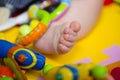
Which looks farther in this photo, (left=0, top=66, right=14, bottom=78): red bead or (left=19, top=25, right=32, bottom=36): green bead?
(left=19, top=25, right=32, bottom=36): green bead

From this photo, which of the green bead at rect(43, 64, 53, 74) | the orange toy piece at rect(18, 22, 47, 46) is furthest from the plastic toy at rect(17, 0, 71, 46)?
the green bead at rect(43, 64, 53, 74)

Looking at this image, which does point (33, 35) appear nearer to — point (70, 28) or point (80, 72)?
point (70, 28)

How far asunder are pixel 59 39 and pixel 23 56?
0.11 meters

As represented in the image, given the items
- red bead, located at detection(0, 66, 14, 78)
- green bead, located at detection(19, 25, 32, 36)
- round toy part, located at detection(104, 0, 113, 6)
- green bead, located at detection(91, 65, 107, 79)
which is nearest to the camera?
green bead, located at detection(91, 65, 107, 79)

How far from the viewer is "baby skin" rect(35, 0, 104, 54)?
2.24 ft

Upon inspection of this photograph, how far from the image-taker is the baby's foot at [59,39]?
2.23ft

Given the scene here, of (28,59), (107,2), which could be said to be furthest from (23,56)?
(107,2)

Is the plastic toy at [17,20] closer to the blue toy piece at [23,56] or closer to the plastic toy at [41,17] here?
the plastic toy at [41,17]

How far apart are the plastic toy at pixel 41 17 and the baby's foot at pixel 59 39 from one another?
0.06 feet

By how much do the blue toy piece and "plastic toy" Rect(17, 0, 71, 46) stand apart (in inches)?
3.0

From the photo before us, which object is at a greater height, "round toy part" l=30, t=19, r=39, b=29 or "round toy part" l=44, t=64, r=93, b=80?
"round toy part" l=30, t=19, r=39, b=29

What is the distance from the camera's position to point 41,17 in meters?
0.80

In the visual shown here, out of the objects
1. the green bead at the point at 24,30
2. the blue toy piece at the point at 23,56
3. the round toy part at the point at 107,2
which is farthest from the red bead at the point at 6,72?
the round toy part at the point at 107,2

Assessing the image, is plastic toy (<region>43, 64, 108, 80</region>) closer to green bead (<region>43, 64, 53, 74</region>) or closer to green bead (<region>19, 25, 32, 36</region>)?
green bead (<region>43, 64, 53, 74</region>)
